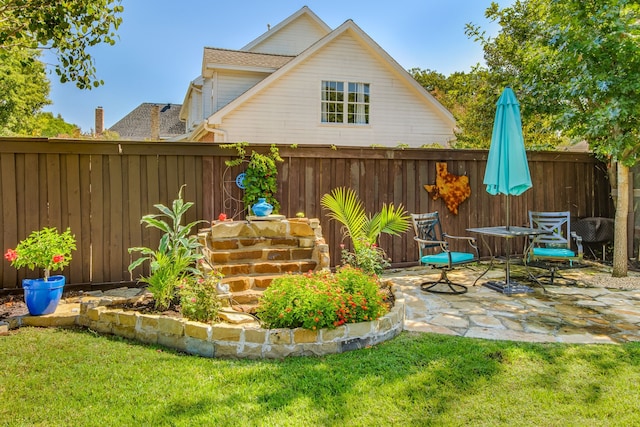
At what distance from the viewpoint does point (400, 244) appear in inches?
266

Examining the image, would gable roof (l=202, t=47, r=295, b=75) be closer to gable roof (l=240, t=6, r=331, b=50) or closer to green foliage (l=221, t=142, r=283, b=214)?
gable roof (l=240, t=6, r=331, b=50)

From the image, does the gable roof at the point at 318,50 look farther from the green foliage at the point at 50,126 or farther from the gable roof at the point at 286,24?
the green foliage at the point at 50,126

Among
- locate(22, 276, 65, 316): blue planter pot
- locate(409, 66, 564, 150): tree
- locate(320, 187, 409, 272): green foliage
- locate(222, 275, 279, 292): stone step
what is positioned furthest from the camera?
locate(409, 66, 564, 150): tree

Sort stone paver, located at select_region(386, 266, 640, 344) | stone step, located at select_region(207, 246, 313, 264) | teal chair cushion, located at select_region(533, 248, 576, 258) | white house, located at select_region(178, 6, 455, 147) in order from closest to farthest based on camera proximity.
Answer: stone paver, located at select_region(386, 266, 640, 344), stone step, located at select_region(207, 246, 313, 264), teal chair cushion, located at select_region(533, 248, 576, 258), white house, located at select_region(178, 6, 455, 147)

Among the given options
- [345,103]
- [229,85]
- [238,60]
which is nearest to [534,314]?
[345,103]

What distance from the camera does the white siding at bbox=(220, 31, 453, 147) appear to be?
36.4 ft

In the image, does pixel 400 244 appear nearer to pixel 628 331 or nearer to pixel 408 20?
pixel 628 331

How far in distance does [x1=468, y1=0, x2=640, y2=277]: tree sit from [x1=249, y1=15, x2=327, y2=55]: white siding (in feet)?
31.3

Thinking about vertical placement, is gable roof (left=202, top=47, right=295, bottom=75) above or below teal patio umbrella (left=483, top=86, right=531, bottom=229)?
above

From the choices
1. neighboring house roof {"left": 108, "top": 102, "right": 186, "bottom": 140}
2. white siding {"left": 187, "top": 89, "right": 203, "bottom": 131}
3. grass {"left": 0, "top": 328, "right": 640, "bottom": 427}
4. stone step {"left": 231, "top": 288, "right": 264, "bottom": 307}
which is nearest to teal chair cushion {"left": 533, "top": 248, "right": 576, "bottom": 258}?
grass {"left": 0, "top": 328, "right": 640, "bottom": 427}

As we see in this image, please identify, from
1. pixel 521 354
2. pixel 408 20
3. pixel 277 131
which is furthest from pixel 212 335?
pixel 408 20

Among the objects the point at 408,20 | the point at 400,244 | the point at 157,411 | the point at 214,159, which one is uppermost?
the point at 408,20

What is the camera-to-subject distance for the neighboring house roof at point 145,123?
2286 cm

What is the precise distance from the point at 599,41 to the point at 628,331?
11.7 ft
